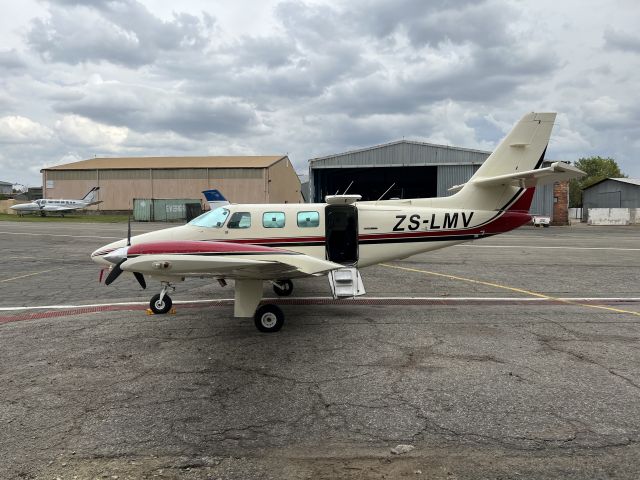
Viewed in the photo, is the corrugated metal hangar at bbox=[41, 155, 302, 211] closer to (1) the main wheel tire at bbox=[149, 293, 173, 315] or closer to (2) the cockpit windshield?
(2) the cockpit windshield

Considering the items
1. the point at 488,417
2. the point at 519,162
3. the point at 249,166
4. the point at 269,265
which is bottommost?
the point at 488,417

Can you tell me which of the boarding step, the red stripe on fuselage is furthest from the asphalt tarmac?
the red stripe on fuselage

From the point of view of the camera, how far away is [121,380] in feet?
19.2

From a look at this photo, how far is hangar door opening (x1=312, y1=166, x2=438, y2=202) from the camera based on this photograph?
4822cm

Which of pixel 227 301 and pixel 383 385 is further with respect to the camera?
pixel 227 301

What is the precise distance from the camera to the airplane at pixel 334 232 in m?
7.48

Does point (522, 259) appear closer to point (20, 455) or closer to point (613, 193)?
point (20, 455)

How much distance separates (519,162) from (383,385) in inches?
317

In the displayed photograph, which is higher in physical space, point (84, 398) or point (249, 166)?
point (249, 166)

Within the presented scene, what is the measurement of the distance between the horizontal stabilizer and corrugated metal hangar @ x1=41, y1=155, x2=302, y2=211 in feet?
153

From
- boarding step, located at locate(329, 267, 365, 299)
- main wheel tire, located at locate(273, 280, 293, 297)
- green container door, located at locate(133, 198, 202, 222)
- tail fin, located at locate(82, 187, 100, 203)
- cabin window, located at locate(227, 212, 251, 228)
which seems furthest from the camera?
tail fin, located at locate(82, 187, 100, 203)

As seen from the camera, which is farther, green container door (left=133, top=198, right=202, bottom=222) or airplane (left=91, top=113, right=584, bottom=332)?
green container door (left=133, top=198, right=202, bottom=222)

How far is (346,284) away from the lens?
8.79 metres

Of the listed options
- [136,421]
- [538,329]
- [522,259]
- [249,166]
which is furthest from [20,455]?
[249,166]
